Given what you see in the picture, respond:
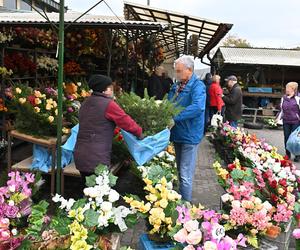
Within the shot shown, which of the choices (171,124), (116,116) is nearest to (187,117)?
(171,124)

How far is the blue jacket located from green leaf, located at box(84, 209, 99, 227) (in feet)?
6.86

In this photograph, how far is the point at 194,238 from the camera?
6.72 ft

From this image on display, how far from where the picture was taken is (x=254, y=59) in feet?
54.4

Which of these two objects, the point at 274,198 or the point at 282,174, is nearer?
the point at 274,198

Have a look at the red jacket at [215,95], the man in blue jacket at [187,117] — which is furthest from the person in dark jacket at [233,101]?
the man in blue jacket at [187,117]

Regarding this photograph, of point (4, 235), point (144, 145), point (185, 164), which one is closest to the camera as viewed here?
point (4, 235)

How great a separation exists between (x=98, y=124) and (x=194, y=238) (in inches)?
69.0

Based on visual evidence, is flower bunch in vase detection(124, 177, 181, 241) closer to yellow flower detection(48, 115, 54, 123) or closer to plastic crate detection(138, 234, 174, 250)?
plastic crate detection(138, 234, 174, 250)

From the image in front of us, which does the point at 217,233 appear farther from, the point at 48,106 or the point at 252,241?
the point at 48,106

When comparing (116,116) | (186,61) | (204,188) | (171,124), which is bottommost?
(204,188)

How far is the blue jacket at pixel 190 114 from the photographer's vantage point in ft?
13.6

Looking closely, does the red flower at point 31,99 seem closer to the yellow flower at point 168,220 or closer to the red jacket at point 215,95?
the yellow flower at point 168,220

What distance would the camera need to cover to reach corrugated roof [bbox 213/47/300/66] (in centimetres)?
1611

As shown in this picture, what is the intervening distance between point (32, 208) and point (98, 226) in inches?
15.3
